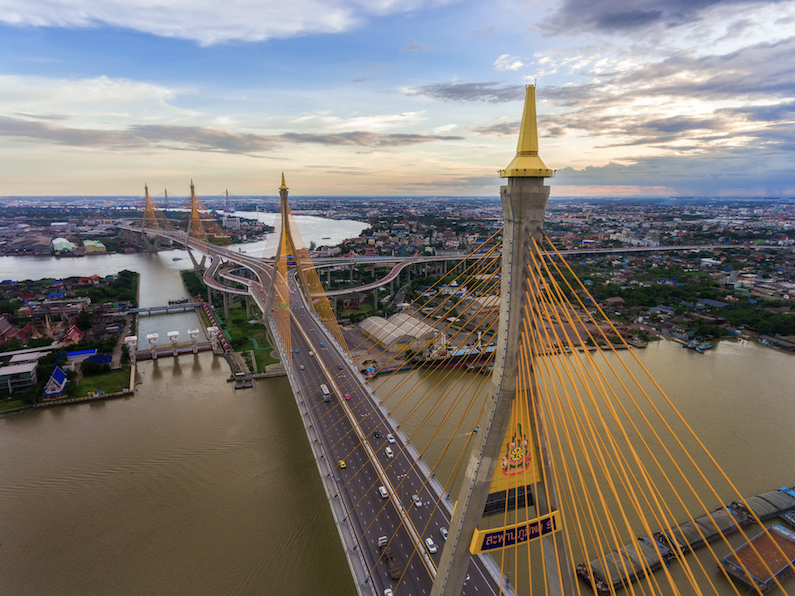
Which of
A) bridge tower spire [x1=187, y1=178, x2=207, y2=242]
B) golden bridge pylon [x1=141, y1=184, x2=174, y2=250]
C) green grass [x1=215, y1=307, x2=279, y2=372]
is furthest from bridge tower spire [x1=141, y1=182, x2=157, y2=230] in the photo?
green grass [x1=215, y1=307, x2=279, y2=372]

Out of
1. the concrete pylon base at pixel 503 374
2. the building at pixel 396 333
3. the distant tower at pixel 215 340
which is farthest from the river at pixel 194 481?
the building at pixel 396 333

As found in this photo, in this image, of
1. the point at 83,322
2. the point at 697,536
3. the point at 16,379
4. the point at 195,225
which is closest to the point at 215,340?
the point at 16,379

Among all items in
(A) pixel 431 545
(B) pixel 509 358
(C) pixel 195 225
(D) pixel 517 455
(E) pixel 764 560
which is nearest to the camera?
(B) pixel 509 358

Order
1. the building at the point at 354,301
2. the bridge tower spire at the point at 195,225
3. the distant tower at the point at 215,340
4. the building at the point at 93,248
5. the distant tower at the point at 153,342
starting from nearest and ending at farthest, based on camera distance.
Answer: the distant tower at the point at 153,342, the distant tower at the point at 215,340, the building at the point at 354,301, the bridge tower spire at the point at 195,225, the building at the point at 93,248

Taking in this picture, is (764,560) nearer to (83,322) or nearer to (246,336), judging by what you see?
(246,336)

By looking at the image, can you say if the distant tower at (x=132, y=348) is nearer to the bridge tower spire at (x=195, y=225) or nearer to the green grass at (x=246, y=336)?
the green grass at (x=246, y=336)

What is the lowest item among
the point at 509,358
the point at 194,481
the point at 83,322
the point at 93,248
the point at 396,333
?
the point at 194,481
